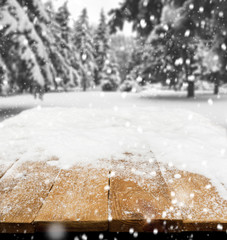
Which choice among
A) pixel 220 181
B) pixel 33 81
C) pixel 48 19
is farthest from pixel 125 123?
pixel 48 19

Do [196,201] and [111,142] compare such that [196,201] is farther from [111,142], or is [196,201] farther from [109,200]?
[111,142]

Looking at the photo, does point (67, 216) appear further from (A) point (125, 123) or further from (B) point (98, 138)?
(A) point (125, 123)

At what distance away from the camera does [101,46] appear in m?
35.0

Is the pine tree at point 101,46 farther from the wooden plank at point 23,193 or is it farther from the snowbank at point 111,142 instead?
the wooden plank at point 23,193

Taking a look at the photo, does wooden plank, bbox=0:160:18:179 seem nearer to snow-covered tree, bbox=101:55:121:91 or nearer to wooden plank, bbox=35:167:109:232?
wooden plank, bbox=35:167:109:232

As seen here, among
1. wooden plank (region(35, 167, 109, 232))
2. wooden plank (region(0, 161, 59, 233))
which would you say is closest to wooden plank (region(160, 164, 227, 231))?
wooden plank (region(35, 167, 109, 232))

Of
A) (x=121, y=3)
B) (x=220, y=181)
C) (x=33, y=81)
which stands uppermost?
(x=121, y=3)

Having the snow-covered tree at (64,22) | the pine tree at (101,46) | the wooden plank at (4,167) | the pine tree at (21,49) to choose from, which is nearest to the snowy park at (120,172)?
the wooden plank at (4,167)

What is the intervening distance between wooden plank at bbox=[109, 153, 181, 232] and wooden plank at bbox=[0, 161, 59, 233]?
0.32 metres

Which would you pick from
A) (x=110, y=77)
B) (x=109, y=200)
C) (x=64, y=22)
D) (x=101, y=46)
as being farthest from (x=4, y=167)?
(x=101, y=46)

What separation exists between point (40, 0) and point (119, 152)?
8295mm

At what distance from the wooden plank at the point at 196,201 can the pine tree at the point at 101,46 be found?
35.3m

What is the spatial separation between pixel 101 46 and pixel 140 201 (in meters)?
36.0

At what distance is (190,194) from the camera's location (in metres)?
1.10
